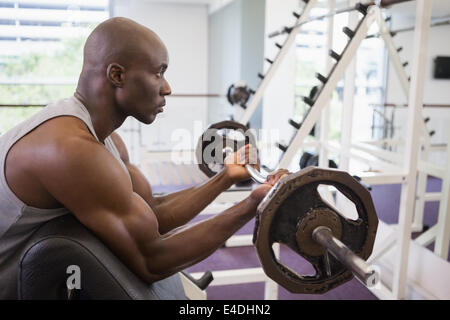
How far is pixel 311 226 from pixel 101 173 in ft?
1.30

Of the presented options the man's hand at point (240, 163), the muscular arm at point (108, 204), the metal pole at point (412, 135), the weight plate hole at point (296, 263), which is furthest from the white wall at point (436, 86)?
the muscular arm at point (108, 204)

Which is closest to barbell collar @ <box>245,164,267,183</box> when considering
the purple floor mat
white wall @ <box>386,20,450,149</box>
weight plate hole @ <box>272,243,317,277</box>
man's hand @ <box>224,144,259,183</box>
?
man's hand @ <box>224,144,259,183</box>

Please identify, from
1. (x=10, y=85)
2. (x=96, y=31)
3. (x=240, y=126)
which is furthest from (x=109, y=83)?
(x=10, y=85)

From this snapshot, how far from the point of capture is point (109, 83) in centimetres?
86

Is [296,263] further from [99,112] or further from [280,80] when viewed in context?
[280,80]

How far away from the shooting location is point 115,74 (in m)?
0.85

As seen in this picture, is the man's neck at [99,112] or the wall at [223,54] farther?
the wall at [223,54]

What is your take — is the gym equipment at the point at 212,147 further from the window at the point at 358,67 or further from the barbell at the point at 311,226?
the window at the point at 358,67

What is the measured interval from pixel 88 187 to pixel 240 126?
0.88 metres

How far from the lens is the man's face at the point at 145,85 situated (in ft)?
2.81

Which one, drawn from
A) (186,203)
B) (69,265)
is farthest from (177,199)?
(69,265)

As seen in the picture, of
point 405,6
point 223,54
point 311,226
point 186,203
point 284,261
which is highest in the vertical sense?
point 405,6

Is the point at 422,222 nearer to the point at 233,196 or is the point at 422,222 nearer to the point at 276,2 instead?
the point at 233,196

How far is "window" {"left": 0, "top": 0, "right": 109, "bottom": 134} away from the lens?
5.61 metres
